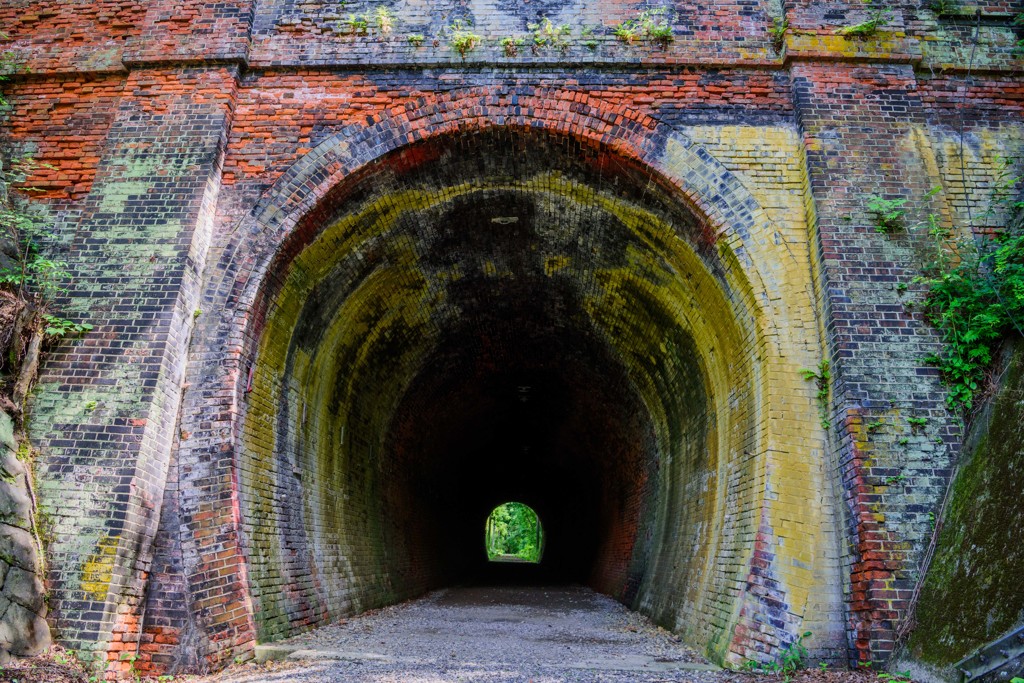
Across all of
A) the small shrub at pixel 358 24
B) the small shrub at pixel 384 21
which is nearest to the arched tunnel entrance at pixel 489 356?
the small shrub at pixel 384 21

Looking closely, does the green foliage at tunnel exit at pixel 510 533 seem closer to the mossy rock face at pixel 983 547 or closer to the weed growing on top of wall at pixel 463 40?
the weed growing on top of wall at pixel 463 40

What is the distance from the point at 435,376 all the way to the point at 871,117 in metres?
8.05

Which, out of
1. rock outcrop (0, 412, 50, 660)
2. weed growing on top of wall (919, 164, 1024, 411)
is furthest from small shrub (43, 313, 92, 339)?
weed growing on top of wall (919, 164, 1024, 411)

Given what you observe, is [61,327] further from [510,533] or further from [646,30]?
[510,533]

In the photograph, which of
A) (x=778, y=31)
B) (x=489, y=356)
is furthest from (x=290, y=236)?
(x=489, y=356)

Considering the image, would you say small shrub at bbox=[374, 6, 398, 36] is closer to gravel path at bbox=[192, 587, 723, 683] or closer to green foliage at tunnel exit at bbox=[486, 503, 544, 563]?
gravel path at bbox=[192, 587, 723, 683]

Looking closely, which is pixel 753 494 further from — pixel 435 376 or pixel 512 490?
pixel 512 490

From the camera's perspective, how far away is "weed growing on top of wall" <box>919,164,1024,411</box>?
639 cm

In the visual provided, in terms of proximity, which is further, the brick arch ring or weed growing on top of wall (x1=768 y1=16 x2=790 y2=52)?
weed growing on top of wall (x1=768 y1=16 x2=790 y2=52)

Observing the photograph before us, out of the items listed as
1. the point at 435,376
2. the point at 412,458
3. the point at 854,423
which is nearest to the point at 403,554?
the point at 412,458

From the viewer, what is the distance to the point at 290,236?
7500mm

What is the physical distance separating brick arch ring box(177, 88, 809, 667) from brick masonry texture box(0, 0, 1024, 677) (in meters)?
0.03

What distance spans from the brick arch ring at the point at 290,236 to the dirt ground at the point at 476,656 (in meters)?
0.83

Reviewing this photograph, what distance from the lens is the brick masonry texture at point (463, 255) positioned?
6242mm
